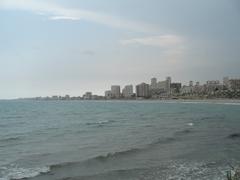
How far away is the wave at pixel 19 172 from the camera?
726 inches

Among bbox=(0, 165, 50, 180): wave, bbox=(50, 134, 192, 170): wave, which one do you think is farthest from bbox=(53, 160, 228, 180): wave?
bbox=(50, 134, 192, 170): wave

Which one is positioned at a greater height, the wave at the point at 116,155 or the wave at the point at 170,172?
the wave at the point at 116,155

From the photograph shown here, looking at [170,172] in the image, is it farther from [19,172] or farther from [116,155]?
[19,172]

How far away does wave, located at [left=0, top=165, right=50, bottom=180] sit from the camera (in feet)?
60.5

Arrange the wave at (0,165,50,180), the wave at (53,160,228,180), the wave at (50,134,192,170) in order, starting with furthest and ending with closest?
1. the wave at (50,134,192,170)
2. the wave at (0,165,50,180)
3. the wave at (53,160,228,180)

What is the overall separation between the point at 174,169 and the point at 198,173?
1346 millimetres

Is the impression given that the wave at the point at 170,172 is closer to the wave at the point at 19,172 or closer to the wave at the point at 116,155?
the wave at the point at 19,172

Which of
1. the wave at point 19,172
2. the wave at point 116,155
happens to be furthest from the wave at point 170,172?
the wave at point 116,155

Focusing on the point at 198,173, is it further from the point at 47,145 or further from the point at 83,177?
the point at 47,145

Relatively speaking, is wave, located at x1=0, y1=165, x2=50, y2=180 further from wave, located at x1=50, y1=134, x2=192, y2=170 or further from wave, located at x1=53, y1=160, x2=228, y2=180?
wave, located at x1=53, y1=160, x2=228, y2=180

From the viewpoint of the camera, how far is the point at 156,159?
22.4 m

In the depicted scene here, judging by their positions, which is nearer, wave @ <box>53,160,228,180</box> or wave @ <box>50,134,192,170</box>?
wave @ <box>53,160,228,180</box>

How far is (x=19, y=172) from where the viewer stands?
19438 mm

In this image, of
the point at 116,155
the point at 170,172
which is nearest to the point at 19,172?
the point at 116,155
